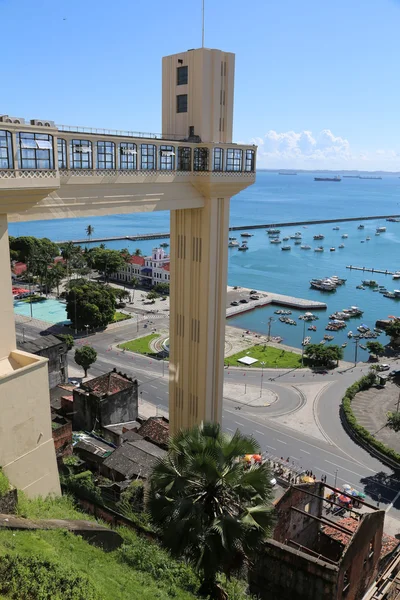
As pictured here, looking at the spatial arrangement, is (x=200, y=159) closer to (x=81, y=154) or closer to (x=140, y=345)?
(x=81, y=154)

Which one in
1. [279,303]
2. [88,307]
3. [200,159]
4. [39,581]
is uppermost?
[200,159]

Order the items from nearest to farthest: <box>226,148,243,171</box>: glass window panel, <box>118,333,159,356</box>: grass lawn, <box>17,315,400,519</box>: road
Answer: <box>226,148,243,171</box>: glass window panel < <box>17,315,400,519</box>: road < <box>118,333,159,356</box>: grass lawn

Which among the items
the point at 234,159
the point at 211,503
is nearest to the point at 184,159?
the point at 234,159

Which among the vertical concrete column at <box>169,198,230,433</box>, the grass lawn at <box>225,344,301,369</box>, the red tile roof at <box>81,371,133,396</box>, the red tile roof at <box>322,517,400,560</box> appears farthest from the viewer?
the grass lawn at <box>225,344,301,369</box>

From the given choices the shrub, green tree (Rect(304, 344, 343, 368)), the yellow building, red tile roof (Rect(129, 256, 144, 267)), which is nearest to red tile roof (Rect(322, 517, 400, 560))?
the yellow building

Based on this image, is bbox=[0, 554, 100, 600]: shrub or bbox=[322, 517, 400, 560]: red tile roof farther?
bbox=[322, 517, 400, 560]: red tile roof

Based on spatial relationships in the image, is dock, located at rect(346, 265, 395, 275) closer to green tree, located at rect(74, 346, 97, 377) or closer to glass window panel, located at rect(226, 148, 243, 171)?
green tree, located at rect(74, 346, 97, 377)

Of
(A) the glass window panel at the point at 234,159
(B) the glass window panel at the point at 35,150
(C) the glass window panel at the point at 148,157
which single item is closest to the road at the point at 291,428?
(A) the glass window panel at the point at 234,159

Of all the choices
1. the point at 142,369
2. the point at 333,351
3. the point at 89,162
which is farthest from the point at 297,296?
the point at 89,162
